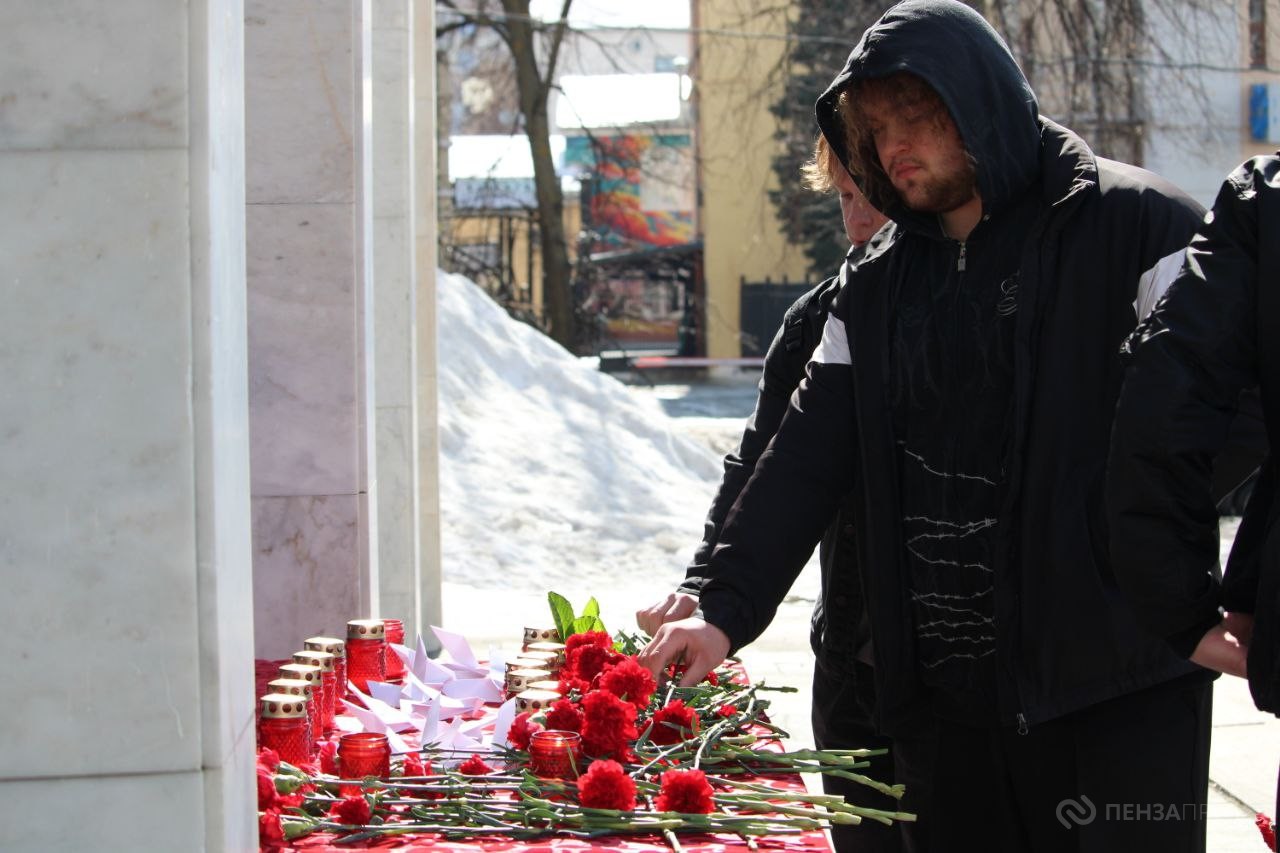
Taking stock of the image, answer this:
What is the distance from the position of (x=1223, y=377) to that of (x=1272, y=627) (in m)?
0.32

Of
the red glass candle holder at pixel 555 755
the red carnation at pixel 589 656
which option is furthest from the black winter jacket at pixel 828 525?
the red glass candle holder at pixel 555 755

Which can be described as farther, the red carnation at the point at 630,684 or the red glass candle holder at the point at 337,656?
the red glass candle holder at the point at 337,656

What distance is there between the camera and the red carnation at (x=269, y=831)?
2.11 metres

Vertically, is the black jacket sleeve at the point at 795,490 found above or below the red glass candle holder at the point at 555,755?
above

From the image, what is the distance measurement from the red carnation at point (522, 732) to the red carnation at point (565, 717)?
0.04m

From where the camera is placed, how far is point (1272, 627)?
1.94 m

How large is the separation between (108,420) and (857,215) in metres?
1.90

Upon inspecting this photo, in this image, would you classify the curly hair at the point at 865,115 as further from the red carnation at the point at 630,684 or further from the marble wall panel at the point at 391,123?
the marble wall panel at the point at 391,123

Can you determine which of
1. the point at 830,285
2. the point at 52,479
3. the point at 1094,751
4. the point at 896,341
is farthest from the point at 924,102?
the point at 52,479

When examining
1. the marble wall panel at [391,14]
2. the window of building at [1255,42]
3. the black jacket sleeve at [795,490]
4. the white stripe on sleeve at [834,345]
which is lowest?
the black jacket sleeve at [795,490]

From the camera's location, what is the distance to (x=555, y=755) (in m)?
2.33

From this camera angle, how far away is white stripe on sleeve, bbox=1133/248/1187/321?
96.0 inches

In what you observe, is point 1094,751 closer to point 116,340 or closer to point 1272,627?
point 1272,627

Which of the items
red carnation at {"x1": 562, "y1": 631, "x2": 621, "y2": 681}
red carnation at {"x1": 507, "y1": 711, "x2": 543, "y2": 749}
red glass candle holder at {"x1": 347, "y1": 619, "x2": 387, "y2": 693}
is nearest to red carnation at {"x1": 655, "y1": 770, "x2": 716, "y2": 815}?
red carnation at {"x1": 507, "y1": 711, "x2": 543, "y2": 749}
